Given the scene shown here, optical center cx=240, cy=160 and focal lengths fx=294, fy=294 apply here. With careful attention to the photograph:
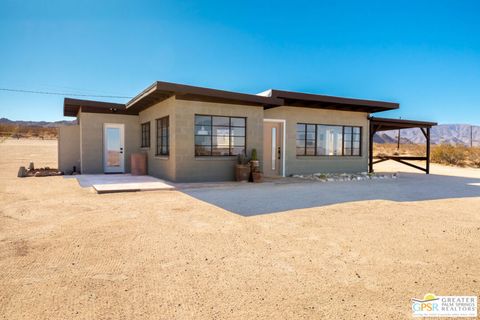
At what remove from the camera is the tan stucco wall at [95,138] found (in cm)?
1330

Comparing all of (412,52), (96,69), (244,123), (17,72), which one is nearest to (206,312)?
(244,123)

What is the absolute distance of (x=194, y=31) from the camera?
18312 millimetres

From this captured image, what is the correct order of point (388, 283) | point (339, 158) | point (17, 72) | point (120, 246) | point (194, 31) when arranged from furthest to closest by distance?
point (17, 72), point (194, 31), point (339, 158), point (120, 246), point (388, 283)

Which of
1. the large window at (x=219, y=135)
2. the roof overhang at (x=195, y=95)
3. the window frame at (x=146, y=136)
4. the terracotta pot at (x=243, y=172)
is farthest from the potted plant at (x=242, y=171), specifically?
the window frame at (x=146, y=136)

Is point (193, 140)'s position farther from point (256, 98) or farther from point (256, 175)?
point (256, 98)

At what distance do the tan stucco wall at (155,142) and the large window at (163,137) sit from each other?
15cm

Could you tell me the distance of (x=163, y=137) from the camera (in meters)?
11.5

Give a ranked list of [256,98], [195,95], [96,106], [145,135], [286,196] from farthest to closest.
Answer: [145,135] → [96,106] → [256,98] → [195,95] → [286,196]

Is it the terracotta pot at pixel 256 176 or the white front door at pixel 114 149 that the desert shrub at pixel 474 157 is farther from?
the white front door at pixel 114 149

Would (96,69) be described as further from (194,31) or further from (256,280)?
(256,280)

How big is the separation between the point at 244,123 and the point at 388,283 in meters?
8.84

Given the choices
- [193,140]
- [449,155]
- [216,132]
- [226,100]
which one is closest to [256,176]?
[216,132]

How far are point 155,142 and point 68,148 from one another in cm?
512

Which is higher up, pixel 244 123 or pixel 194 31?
pixel 194 31
